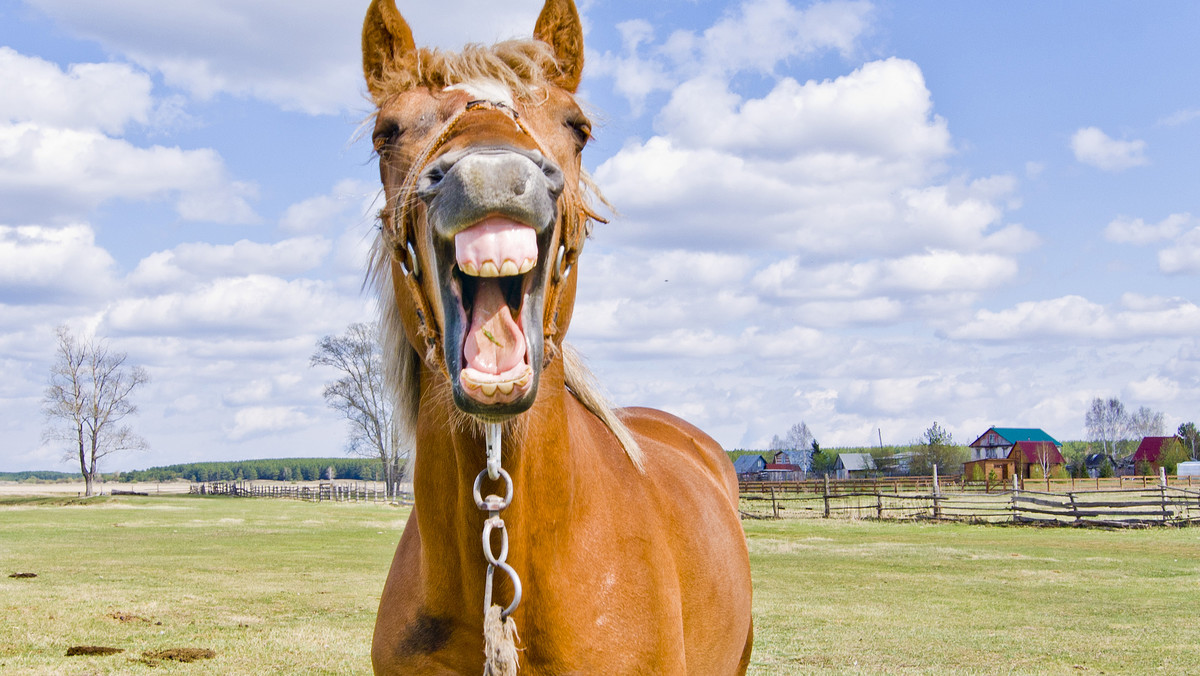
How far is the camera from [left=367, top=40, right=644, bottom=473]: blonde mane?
2.07 m

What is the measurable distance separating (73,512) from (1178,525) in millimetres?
44184

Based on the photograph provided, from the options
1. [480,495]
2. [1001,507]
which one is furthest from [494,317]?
[1001,507]

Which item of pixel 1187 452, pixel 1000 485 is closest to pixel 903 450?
pixel 1187 452

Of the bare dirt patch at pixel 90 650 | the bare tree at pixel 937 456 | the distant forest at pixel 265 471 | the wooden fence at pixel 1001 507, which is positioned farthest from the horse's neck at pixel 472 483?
the distant forest at pixel 265 471

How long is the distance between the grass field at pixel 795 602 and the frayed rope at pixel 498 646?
6.42 m

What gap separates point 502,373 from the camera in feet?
5.35

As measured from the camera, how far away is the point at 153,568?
16.1 metres

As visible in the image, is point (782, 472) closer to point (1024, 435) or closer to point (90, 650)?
point (1024, 435)

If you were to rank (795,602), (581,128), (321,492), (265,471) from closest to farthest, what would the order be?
(581,128) → (795,602) → (321,492) → (265,471)

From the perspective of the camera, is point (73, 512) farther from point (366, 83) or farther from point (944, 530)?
point (366, 83)

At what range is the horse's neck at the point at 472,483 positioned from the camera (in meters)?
2.18

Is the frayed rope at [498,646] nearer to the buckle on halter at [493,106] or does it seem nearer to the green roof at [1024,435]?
the buckle on halter at [493,106]

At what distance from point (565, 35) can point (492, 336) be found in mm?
1310

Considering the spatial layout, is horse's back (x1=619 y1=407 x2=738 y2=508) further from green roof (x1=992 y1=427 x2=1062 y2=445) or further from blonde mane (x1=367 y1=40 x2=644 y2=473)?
green roof (x1=992 y1=427 x2=1062 y2=445)
